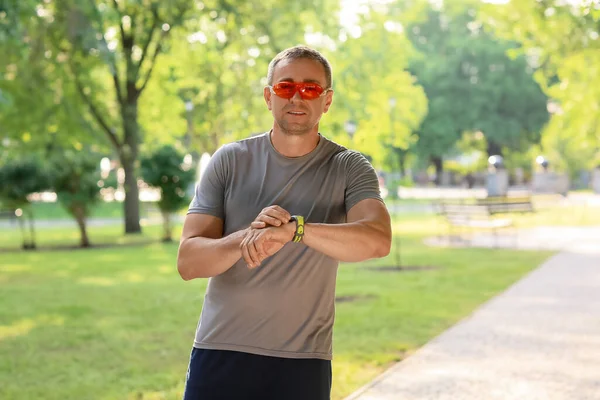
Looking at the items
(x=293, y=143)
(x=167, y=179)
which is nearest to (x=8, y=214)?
(x=167, y=179)

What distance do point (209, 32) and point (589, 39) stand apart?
11.2 meters

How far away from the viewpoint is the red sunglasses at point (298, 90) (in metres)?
2.98

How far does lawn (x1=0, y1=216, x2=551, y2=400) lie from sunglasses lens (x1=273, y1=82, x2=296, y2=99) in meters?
3.84

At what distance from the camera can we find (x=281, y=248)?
292cm

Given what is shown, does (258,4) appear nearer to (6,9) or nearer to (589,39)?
(589,39)

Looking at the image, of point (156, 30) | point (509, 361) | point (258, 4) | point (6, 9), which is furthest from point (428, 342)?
point (156, 30)

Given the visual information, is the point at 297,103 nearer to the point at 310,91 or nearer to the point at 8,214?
the point at 310,91

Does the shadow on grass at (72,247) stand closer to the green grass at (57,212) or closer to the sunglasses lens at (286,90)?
the green grass at (57,212)

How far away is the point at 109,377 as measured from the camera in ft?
23.7

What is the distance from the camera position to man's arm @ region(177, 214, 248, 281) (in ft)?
9.29

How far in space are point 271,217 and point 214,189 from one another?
370 millimetres

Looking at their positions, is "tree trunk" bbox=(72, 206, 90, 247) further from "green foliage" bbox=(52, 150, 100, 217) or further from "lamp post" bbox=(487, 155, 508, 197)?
"lamp post" bbox=(487, 155, 508, 197)

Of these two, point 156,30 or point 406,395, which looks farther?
point 156,30

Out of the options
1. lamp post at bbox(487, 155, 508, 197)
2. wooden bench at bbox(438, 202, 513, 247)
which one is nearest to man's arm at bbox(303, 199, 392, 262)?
wooden bench at bbox(438, 202, 513, 247)
